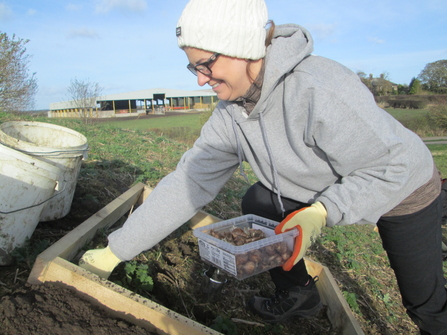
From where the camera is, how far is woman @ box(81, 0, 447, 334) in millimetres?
1582

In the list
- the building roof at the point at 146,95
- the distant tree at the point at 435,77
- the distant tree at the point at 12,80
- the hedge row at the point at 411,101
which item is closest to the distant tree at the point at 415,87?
the distant tree at the point at 435,77

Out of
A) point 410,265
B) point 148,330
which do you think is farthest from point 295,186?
point 148,330

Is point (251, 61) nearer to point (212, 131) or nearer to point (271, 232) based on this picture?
point (212, 131)

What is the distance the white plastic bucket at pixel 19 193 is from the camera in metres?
2.01

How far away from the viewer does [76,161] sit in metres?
2.63

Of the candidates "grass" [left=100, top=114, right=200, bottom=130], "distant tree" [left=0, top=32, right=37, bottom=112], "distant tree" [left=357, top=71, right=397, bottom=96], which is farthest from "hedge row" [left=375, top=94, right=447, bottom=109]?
"distant tree" [left=0, top=32, right=37, bottom=112]

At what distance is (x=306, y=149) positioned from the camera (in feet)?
5.91

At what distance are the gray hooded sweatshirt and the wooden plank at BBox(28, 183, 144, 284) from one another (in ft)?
0.95

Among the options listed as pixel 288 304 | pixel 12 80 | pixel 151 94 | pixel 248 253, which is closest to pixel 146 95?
pixel 151 94

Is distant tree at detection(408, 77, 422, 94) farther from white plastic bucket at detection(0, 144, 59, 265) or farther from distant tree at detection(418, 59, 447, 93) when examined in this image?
white plastic bucket at detection(0, 144, 59, 265)

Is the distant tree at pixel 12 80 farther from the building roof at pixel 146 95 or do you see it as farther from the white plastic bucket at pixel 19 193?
the building roof at pixel 146 95

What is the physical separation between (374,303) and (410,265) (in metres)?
1.28

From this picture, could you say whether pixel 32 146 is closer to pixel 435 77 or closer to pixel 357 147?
pixel 357 147

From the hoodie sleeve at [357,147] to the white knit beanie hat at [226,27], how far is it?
40cm
